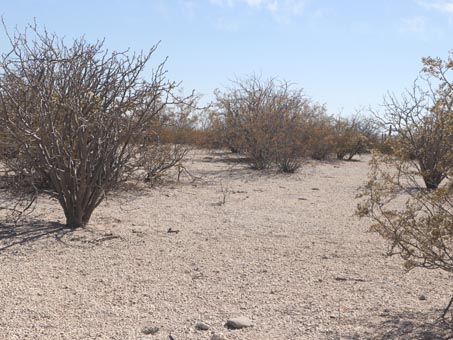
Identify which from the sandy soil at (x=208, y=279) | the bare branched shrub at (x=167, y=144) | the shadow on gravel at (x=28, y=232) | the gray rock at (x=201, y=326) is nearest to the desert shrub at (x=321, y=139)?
the bare branched shrub at (x=167, y=144)

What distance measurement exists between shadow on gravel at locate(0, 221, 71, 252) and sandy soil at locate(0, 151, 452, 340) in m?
0.01

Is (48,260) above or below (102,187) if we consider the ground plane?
below

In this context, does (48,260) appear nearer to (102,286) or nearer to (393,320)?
(102,286)

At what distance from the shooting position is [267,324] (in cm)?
412

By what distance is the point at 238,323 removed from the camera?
407 cm

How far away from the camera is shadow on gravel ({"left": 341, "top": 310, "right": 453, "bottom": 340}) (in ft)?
12.4

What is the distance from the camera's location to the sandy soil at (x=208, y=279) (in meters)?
4.04

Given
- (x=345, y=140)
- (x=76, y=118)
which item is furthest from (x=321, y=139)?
(x=76, y=118)

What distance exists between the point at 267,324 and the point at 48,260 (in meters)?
2.53

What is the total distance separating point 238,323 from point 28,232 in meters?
3.58

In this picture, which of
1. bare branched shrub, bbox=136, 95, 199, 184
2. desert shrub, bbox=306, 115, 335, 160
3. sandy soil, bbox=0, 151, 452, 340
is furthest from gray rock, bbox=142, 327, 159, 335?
desert shrub, bbox=306, 115, 335, 160

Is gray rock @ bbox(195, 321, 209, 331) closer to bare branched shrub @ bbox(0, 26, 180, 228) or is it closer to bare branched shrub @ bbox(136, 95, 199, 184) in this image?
bare branched shrub @ bbox(0, 26, 180, 228)

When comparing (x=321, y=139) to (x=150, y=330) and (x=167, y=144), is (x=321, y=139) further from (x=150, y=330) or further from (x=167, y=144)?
(x=150, y=330)

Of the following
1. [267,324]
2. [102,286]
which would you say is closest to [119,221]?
[102,286]
